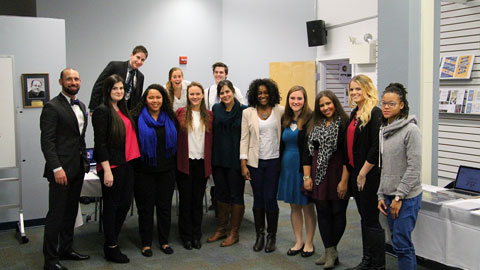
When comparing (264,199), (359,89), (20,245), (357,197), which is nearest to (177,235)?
(264,199)

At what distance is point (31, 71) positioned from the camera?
17.6 ft

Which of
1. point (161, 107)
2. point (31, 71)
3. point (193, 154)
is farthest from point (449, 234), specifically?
point (31, 71)

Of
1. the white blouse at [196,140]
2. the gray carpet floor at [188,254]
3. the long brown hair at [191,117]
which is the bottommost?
the gray carpet floor at [188,254]

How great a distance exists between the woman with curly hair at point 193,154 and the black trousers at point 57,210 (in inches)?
37.6

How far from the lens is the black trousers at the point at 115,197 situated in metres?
4.12

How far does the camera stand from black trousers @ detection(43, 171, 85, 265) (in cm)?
386

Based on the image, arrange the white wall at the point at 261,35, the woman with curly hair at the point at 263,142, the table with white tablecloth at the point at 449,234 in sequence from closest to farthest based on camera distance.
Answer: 1. the table with white tablecloth at the point at 449,234
2. the woman with curly hair at the point at 263,142
3. the white wall at the point at 261,35

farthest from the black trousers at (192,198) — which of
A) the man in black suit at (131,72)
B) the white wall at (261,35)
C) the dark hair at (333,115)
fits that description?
the white wall at (261,35)

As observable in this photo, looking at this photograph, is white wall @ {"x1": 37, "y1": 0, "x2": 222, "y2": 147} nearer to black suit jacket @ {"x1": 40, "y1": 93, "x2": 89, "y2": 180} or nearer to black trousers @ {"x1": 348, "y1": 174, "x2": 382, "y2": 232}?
black suit jacket @ {"x1": 40, "y1": 93, "x2": 89, "y2": 180}

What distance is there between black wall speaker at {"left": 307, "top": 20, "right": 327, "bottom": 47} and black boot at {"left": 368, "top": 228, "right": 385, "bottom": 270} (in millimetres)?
4729

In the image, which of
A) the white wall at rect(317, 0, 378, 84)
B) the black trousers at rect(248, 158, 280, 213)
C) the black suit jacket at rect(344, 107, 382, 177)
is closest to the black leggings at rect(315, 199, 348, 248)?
the black suit jacket at rect(344, 107, 382, 177)

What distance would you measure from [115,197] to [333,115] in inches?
79.0

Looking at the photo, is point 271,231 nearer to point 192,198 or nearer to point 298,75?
point 192,198

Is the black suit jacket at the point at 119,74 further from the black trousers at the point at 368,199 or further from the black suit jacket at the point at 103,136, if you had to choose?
the black trousers at the point at 368,199
